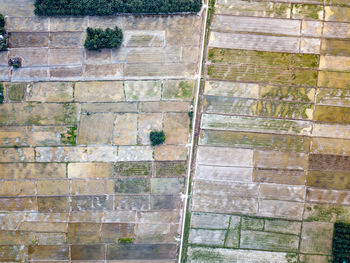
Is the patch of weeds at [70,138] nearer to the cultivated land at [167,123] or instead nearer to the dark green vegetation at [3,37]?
the cultivated land at [167,123]

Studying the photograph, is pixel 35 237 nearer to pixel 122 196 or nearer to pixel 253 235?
pixel 122 196

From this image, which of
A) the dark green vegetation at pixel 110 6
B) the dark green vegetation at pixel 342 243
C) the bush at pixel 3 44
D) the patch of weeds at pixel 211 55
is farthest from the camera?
the patch of weeds at pixel 211 55

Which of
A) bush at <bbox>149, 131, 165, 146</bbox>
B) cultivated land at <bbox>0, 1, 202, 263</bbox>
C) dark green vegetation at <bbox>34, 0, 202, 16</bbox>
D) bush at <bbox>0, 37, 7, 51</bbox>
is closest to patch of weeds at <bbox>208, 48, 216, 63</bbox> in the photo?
cultivated land at <bbox>0, 1, 202, 263</bbox>

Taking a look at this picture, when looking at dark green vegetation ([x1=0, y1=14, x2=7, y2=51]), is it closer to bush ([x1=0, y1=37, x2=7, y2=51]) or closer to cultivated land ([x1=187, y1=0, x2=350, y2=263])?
bush ([x1=0, y1=37, x2=7, y2=51])

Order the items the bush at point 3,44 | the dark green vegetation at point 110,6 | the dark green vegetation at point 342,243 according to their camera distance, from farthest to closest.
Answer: the bush at point 3,44 → the dark green vegetation at point 342,243 → the dark green vegetation at point 110,6

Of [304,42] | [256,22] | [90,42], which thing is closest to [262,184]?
[304,42]

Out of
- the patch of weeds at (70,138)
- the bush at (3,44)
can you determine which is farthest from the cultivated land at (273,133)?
the bush at (3,44)
